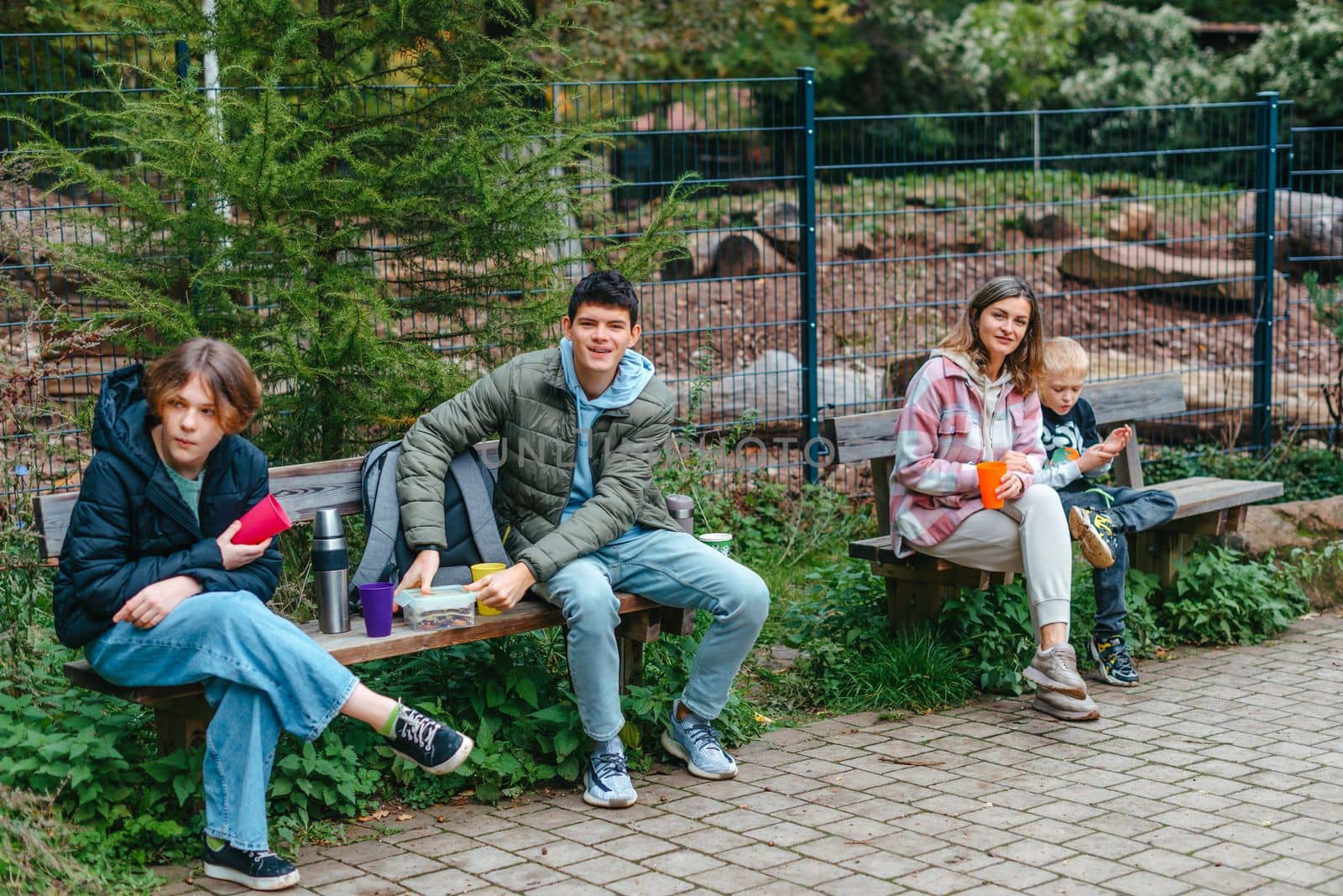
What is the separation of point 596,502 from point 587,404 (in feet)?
1.06

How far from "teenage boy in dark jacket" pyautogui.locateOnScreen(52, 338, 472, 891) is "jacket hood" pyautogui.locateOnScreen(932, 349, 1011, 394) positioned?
7.66 feet

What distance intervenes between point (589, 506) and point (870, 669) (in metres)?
1.46

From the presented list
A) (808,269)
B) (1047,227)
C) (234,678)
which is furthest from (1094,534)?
(1047,227)

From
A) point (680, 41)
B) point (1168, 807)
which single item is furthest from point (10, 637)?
point (680, 41)

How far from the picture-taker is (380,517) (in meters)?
4.37

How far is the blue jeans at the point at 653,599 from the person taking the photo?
166 inches

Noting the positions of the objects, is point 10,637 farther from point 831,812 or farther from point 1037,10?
point 1037,10

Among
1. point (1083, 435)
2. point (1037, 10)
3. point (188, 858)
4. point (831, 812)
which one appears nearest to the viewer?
point (188, 858)

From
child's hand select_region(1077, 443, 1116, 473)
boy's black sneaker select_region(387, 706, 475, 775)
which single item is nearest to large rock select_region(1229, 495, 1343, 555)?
child's hand select_region(1077, 443, 1116, 473)

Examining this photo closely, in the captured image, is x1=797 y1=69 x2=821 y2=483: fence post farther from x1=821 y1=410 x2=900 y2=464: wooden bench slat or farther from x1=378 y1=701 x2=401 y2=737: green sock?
x1=378 y1=701 x2=401 y2=737: green sock

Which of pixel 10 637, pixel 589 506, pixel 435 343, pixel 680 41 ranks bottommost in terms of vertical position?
pixel 10 637

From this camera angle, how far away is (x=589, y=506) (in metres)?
4.41

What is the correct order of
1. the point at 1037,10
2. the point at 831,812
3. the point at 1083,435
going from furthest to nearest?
the point at 1037,10, the point at 1083,435, the point at 831,812

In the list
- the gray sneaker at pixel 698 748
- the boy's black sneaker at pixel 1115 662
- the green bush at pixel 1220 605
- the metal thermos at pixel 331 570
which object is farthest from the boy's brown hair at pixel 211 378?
the green bush at pixel 1220 605
